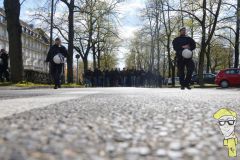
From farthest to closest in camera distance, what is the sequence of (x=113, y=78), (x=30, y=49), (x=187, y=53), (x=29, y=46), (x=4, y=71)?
(x=30, y=49), (x=29, y=46), (x=113, y=78), (x=4, y=71), (x=187, y=53)

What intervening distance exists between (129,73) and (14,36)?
1511 centimetres

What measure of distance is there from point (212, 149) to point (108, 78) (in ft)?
106

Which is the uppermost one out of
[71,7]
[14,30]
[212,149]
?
[71,7]

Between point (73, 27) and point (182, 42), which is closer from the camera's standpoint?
point (182, 42)

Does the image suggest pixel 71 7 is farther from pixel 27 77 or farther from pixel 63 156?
pixel 63 156

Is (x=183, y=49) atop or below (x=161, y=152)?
atop

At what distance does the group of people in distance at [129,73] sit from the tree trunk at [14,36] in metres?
4.13

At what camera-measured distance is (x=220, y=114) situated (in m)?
1.70

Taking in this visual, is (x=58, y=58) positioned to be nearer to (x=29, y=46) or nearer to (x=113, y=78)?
(x=113, y=78)

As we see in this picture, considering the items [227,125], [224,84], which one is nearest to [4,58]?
[224,84]

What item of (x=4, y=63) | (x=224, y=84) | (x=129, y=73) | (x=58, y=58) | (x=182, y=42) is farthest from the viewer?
(x=129, y=73)

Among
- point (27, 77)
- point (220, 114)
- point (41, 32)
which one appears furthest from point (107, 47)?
point (220, 114)

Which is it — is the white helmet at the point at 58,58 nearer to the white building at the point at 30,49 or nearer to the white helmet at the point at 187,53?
the white helmet at the point at 187,53

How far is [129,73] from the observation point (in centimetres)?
3441
